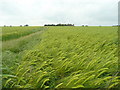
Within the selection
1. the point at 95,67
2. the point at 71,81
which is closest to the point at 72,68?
the point at 95,67

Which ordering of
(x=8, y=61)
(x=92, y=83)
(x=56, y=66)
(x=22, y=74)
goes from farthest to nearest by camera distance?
(x=8, y=61)
(x=56, y=66)
(x=22, y=74)
(x=92, y=83)

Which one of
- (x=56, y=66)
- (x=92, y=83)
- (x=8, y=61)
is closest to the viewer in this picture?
(x=92, y=83)

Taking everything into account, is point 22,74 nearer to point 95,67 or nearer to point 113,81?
point 95,67

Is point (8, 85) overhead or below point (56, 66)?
below

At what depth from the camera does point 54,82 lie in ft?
6.21

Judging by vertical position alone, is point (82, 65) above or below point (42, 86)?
above

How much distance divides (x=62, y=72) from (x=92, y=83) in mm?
660

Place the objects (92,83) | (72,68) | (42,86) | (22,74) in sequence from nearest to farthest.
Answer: (92,83)
(42,86)
(22,74)
(72,68)

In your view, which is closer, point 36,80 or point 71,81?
point 71,81

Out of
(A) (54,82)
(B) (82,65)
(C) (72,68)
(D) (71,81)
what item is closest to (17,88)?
(A) (54,82)

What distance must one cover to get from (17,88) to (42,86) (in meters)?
0.33

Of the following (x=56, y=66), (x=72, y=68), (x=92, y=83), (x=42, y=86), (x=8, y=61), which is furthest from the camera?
(x=8, y=61)

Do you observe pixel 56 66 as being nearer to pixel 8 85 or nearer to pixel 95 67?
pixel 95 67

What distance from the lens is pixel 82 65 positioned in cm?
233
